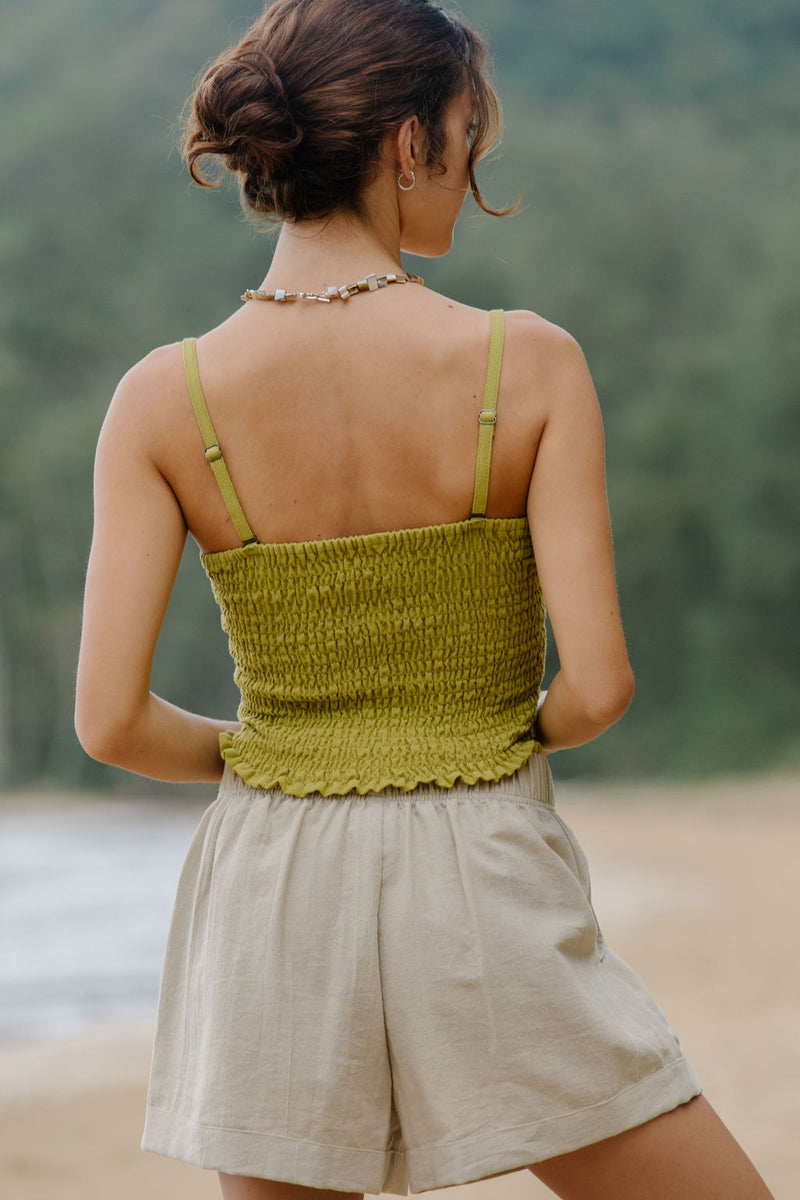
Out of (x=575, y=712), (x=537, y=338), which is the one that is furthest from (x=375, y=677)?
(x=537, y=338)

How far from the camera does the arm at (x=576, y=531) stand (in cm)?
91

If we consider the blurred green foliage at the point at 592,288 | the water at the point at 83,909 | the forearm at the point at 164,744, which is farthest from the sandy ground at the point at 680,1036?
the blurred green foliage at the point at 592,288

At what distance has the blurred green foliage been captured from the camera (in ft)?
33.4

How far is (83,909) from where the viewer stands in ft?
19.3

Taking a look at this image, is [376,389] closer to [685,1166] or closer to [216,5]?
[685,1166]

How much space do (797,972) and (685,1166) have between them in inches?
158

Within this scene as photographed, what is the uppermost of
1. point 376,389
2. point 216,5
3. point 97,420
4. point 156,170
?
point 216,5

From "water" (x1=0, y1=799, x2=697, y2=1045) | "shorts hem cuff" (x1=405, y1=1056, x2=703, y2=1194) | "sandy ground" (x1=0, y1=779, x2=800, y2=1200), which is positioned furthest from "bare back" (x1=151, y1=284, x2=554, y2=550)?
"water" (x1=0, y1=799, x2=697, y2=1045)

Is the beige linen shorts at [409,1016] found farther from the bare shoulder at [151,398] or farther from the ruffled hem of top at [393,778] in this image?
the bare shoulder at [151,398]

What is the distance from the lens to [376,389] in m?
0.90

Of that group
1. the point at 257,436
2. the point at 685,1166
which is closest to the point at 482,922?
the point at 685,1166

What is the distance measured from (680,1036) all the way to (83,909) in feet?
9.07

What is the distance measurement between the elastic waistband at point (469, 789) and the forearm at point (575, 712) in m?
0.03

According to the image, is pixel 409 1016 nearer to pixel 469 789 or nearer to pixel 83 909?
pixel 469 789
